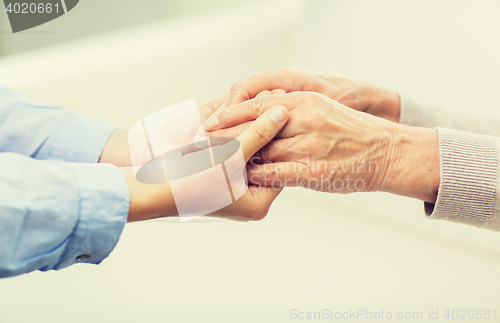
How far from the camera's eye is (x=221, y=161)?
0.59 meters

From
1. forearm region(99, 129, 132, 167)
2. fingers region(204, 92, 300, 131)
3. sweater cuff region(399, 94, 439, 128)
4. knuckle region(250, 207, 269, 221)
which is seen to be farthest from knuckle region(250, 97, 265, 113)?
sweater cuff region(399, 94, 439, 128)

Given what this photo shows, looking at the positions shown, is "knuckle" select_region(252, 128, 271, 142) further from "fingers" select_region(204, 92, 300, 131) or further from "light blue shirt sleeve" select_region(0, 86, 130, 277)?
"light blue shirt sleeve" select_region(0, 86, 130, 277)

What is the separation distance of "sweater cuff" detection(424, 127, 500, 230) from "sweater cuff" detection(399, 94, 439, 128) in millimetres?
260

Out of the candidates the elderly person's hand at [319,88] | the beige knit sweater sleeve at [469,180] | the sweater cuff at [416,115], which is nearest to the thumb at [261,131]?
the elderly person's hand at [319,88]

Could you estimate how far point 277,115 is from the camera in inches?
24.8

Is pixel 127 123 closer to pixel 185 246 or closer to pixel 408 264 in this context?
pixel 185 246

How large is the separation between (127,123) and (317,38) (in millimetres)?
677

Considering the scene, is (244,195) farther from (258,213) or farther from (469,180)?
(469,180)

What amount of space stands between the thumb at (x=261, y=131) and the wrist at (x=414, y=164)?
0.19 metres

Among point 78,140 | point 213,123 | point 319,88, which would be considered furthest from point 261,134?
point 78,140

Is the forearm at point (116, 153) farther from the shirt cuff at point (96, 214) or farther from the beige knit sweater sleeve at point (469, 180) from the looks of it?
the beige knit sweater sleeve at point (469, 180)

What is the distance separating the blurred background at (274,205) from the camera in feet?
2.61

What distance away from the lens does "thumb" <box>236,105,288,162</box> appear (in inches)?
24.4

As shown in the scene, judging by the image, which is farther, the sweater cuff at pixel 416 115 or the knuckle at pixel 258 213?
the sweater cuff at pixel 416 115
